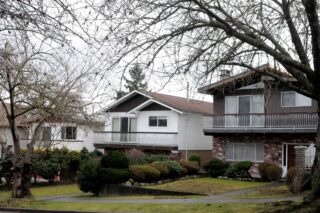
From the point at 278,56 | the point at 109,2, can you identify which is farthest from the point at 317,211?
the point at 109,2

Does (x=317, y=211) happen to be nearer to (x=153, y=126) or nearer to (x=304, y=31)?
(x=304, y=31)

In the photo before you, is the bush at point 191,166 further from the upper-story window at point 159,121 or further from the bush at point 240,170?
the upper-story window at point 159,121

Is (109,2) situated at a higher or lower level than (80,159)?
higher

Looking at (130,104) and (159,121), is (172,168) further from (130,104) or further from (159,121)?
(130,104)

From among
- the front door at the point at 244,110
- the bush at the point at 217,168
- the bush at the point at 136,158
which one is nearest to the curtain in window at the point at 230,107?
the front door at the point at 244,110

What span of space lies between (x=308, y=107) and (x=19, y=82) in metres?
20.9

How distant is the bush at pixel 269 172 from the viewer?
3216 centimetres

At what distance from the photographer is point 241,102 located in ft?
123

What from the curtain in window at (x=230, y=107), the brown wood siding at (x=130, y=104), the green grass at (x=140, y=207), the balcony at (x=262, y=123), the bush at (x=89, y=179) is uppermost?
the brown wood siding at (x=130, y=104)

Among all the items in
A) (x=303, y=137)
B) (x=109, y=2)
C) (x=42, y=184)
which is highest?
(x=109, y=2)

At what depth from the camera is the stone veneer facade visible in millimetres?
34375

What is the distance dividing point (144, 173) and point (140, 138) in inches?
603

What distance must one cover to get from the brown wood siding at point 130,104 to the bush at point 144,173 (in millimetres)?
17389

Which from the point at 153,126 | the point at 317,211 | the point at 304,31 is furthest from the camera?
the point at 153,126
